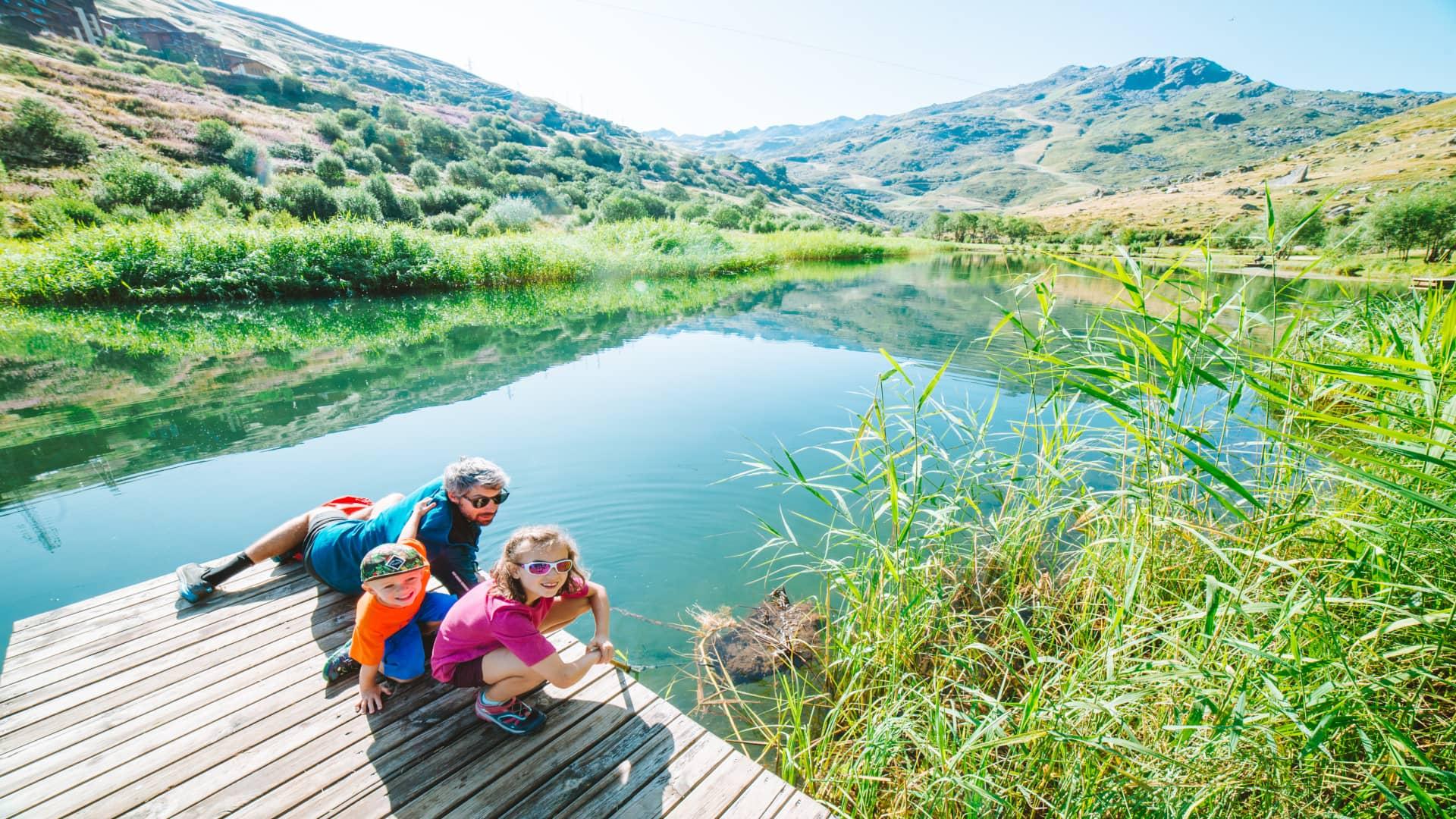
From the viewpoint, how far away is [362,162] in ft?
108

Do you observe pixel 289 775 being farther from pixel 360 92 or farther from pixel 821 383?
pixel 360 92

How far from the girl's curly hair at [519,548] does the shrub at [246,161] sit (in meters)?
36.7

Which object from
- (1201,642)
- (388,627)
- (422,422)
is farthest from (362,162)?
(1201,642)

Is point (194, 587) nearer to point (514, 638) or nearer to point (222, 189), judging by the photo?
point (514, 638)

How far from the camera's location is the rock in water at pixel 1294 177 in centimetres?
6362

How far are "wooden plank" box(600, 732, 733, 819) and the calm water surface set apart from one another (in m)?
1.28

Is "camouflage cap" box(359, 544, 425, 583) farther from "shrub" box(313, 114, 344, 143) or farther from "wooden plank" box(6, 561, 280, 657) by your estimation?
"shrub" box(313, 114, 344, 143)

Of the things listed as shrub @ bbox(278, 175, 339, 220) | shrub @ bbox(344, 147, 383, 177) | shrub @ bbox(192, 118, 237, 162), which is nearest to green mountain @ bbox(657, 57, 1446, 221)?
shrub @ bbox(344, 147, 383, 177)

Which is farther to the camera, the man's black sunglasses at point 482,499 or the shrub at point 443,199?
the shrub at point 443,199

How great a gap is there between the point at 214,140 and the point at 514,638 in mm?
41565

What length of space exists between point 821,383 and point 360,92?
251 feet

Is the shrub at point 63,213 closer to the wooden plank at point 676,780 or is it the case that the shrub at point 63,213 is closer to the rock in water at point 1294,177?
the wooden plank at point 676,780

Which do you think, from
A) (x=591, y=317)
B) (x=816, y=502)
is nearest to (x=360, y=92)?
(x=591, y=317)

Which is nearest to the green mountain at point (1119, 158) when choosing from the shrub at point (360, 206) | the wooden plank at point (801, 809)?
the shrub at point (360, 206)
